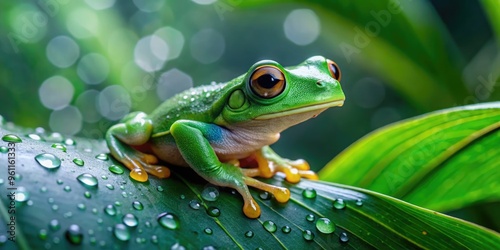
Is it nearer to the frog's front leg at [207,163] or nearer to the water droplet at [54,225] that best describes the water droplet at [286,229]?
the frog's front leg at [207,163]

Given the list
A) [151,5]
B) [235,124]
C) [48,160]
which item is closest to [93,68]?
[151,5]

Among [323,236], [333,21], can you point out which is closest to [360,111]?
[333,21]

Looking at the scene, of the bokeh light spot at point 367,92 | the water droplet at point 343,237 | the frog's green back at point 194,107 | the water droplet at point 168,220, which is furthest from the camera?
the bokeh light spot at point 367,92

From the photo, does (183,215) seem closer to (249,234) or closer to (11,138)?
(249,234)

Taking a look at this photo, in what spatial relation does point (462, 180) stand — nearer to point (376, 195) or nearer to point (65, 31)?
point (376, 195)

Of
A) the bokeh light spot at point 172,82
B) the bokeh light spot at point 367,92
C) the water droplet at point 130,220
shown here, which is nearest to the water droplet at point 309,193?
the water droplet at point 130,220

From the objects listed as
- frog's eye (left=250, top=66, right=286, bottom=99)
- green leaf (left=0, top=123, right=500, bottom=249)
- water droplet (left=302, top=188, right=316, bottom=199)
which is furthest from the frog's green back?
water droplet (left=302, top=188, right=316, bottom=199)
